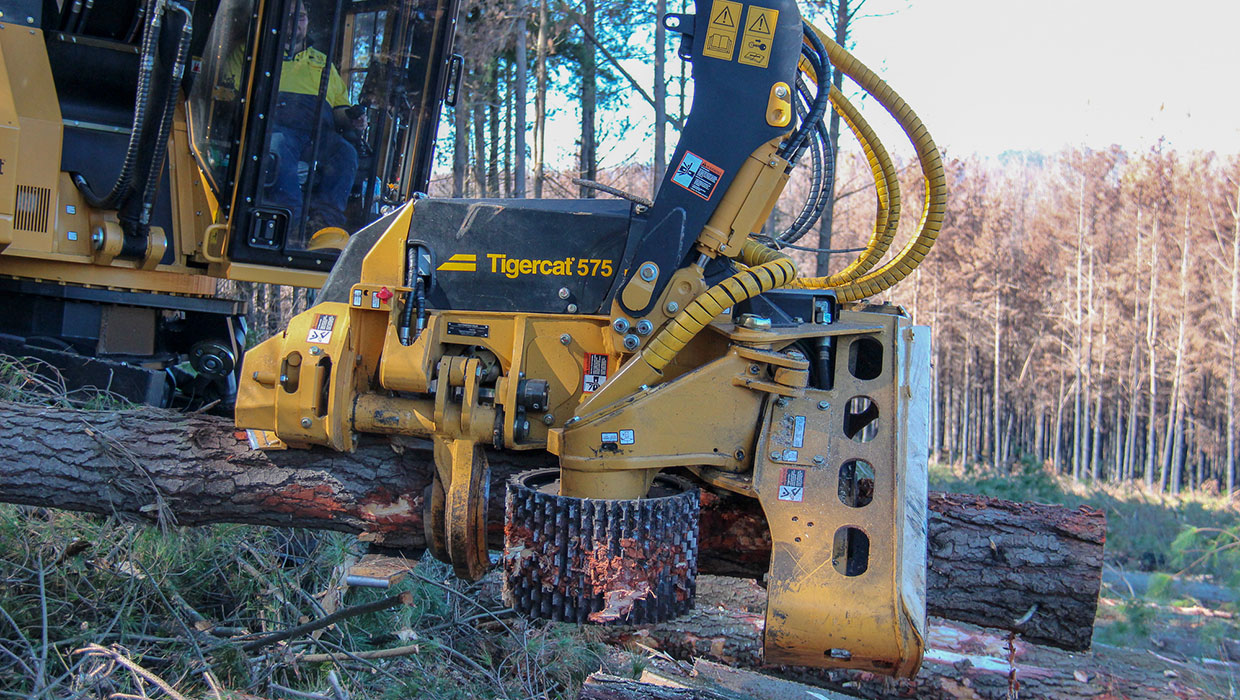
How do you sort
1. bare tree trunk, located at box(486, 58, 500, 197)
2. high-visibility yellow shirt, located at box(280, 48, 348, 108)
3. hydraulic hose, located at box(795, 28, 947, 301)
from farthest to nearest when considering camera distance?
bare tree trunk, located at box(486, 58, 500, 197) → high-visibility yellow shirt, located at box(280, 48, 348, 108) → hydraulic hose, located at box(795, 28, 947, 301)

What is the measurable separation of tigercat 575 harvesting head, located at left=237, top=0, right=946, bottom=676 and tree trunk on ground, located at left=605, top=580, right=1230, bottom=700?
1279 mm

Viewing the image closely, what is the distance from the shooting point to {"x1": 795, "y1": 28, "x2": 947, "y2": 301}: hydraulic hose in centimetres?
368

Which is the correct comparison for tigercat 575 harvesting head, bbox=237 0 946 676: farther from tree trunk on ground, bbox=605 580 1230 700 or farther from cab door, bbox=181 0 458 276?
cab door, bbox=181 0 458 276

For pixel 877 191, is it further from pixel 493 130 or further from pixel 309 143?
pixel 493 130

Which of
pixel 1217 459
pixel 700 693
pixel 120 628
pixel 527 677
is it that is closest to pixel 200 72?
pixel 120 628

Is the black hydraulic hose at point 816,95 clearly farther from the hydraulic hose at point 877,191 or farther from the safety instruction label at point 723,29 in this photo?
the hydraulic hose at point 877,191

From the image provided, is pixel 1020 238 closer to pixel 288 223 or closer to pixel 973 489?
pixel 973 489

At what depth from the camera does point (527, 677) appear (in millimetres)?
4230

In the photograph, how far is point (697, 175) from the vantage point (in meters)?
3.29

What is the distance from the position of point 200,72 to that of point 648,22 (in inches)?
365

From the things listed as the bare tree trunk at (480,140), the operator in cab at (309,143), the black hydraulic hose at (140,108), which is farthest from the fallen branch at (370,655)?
the bare tree trunk at (480,140)

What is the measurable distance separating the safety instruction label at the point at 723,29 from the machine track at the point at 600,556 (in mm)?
1559

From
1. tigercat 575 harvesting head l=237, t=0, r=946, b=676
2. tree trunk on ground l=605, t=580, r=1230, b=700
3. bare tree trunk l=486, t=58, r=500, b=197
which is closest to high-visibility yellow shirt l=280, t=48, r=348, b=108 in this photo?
tigercat 575 harvesting head l=237, t=0, r=946, b=676

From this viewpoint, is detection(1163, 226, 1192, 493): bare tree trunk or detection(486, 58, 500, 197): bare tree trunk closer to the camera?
detection(486, 58, 500, 197): bare tree trunk
